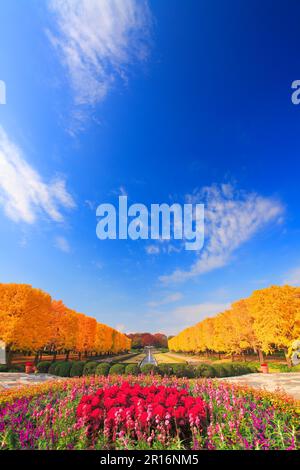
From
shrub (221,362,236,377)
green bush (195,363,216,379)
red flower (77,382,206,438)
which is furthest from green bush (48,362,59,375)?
red flower (77,382,206,438)

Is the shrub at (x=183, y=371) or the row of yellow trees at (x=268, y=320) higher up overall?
the row of yellow trees at (x=268, y=320)

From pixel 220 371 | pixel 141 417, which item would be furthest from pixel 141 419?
pixel 220 371

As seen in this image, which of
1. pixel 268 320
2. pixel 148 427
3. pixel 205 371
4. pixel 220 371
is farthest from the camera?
pixel 268 320

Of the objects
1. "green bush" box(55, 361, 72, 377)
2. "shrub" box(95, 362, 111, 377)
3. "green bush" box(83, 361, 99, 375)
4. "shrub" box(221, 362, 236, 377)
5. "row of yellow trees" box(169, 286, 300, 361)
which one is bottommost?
"shrub" box(221, 362, 236, 377)

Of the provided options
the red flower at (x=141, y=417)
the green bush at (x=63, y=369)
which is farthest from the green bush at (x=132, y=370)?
the red flower at (x=141, y=417)

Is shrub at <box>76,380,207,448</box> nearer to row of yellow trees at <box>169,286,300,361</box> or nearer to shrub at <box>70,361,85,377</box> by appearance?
shrub at <box>70,361,85,377</box>

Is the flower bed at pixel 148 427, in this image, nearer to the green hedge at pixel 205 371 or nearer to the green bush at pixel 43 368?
the green hedge at pixel 205 371

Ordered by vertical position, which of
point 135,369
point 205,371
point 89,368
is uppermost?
point 135,369

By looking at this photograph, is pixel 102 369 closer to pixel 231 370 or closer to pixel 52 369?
pixel 52 369

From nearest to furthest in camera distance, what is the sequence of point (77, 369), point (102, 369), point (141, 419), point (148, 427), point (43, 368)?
point (141, 419)
point (148, 427)
point (102, 369)
point (77, 369)
point (43, 368)

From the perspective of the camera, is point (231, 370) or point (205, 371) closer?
point (205, 371)

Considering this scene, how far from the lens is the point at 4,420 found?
5.53 metres

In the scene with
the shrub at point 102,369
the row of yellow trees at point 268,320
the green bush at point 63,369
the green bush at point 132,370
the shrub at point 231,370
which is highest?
the row of yellow trees at point 268,320

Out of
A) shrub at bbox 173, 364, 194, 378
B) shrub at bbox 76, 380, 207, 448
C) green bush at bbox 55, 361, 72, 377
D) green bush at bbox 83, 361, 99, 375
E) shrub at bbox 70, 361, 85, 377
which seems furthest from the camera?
green bush at bbox 55, 361, 72, 377
